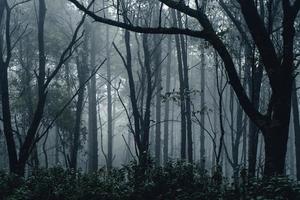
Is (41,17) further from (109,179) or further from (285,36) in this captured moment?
(285,36)

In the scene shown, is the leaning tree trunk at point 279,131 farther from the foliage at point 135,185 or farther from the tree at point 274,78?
the foliage at point 135,185

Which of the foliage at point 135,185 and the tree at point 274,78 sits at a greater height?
the tree at point 274,78

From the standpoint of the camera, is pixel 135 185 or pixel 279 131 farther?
pixel 135 185

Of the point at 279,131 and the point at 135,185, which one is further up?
the point at 279,131

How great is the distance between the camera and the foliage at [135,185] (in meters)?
5.31

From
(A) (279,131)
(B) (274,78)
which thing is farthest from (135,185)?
(B) (274,78)

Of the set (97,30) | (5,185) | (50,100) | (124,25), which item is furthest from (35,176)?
(97,30)

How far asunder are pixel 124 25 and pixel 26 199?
2718mm

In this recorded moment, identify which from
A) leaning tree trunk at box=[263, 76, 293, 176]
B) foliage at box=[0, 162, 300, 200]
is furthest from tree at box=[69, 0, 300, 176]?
foliage at box=[0, 162, 300, 200]

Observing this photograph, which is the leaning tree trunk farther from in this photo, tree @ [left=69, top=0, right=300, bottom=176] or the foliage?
the foliage

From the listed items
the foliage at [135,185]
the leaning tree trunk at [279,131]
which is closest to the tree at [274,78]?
the leaning tree trunk at [279,131]

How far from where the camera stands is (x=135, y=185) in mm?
6152

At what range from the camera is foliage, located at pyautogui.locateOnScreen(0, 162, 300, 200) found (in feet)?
17.4

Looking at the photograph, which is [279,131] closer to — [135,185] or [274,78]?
[274,78]
